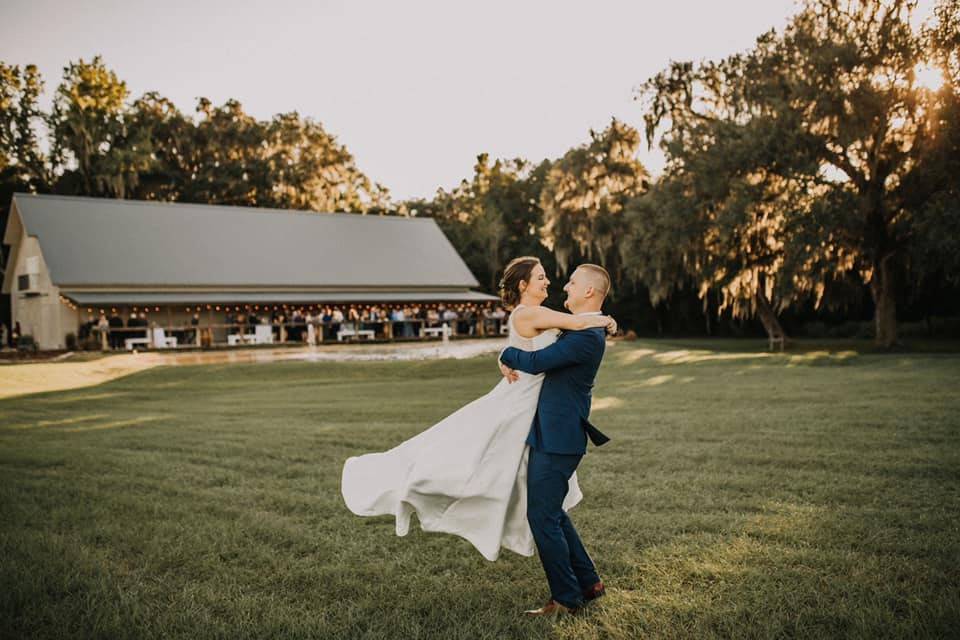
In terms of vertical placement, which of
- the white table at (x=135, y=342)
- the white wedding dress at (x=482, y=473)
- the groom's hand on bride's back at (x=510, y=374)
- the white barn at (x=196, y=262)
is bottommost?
the white table at (x=135, y=342)

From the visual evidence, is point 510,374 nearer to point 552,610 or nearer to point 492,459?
point 492,459

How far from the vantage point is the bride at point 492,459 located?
12.1ft

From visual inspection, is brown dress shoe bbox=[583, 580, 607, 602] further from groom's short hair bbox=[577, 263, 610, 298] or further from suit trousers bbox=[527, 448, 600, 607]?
groom's short hair bbox=[577, 263, 610, 298]

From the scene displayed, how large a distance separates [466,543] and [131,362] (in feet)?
57.6

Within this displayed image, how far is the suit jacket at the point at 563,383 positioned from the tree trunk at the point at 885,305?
22317 mm

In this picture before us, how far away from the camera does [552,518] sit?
3.56m

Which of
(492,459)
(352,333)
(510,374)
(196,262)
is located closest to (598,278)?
(510,374)

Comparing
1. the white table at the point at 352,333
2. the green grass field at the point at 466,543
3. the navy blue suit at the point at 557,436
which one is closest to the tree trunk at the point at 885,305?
the green grass field at the point at 466,543

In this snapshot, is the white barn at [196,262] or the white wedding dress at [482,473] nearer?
the white wedding dress at [482,473]

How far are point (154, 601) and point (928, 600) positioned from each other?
3.95 metres

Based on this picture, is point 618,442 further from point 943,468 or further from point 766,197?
point 766,197

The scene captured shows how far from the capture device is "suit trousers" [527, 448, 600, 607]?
3557 millimetres

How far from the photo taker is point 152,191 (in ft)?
143

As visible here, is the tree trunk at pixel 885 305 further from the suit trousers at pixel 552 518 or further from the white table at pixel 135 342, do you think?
the white table at pixel 135 342
